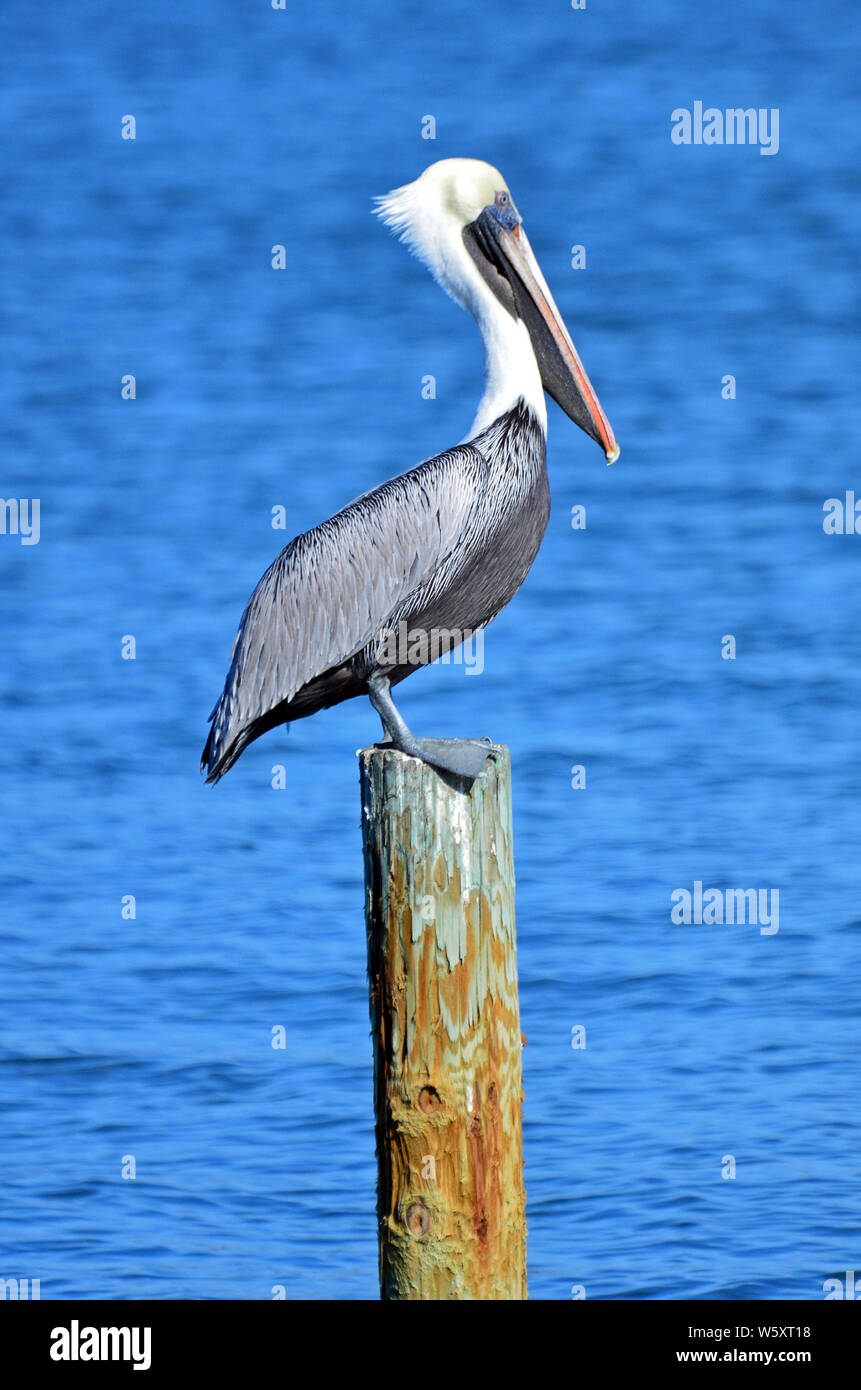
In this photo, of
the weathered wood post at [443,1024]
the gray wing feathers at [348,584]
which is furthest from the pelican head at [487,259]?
the weathered wood post at [443,1024]

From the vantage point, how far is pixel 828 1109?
8773 millimetres

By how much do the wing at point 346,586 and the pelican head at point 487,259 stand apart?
0.32 m

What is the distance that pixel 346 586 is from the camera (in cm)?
597

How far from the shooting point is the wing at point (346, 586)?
5867mm

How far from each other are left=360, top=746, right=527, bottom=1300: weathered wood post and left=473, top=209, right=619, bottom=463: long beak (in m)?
1.67

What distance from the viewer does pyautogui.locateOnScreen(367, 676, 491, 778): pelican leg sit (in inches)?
194

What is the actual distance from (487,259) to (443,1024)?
94.7 inches

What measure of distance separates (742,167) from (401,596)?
23394 millimetres

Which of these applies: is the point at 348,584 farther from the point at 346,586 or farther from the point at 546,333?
the point at 546,333

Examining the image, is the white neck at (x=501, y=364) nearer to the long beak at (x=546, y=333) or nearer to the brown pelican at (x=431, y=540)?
the brown pelican at (x=431, y=540)

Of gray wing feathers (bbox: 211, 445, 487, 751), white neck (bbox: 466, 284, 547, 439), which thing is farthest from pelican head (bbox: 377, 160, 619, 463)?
gray wing feathers (bbox: 211, 445, 487, 751)

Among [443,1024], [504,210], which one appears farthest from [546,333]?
[443,1024]

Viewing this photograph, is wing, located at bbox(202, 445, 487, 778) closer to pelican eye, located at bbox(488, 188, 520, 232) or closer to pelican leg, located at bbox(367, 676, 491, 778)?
pelican leg, located at bbox(367, 676, 491, 778)

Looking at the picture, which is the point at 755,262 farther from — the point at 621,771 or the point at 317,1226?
the point at 317,1226
